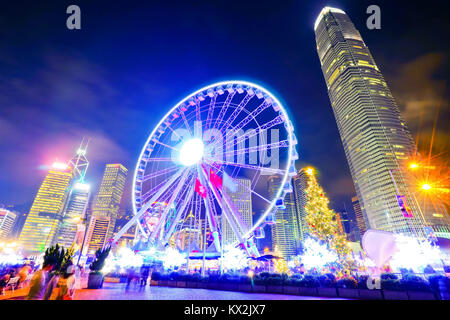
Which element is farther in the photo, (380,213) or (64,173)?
(64,173)

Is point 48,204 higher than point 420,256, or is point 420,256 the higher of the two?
point 48,204

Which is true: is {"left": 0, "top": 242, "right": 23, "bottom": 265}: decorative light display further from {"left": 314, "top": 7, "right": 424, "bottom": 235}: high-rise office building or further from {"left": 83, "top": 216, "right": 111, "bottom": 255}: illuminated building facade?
{"left": 314, "top": 7, "right": 424, "bottom": 235}: high-rise office building

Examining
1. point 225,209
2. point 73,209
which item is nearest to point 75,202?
point 73,209

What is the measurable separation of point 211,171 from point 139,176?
8442 millimetres

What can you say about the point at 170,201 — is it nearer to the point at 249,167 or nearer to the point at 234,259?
the point at 249,167

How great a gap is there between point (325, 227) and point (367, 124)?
3321 inches

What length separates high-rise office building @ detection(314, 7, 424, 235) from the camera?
263ft

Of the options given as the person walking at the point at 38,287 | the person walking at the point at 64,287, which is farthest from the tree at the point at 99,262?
the person walking at the point at 64,287

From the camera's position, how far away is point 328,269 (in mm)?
16688

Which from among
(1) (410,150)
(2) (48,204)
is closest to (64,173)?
(2) (48,204)

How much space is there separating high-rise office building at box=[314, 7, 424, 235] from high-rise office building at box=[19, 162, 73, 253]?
15580cm

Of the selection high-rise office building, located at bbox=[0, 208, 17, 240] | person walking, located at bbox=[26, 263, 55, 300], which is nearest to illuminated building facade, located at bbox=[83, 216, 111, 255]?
high-rise office building, located at bbox=[0, 208, 17, 240]

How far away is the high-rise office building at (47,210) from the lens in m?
126

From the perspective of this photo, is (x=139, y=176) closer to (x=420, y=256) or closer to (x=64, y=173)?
(x=420, y=256)
